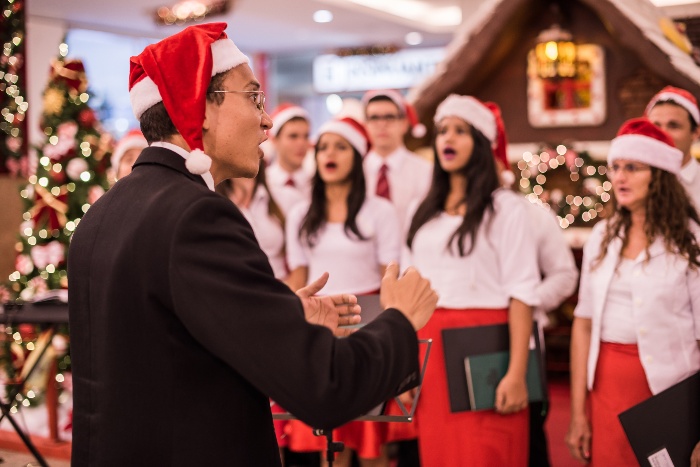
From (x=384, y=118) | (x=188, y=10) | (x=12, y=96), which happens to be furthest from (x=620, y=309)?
(x=188, y=10)

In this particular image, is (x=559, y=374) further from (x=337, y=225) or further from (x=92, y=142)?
(x=92, y=142)

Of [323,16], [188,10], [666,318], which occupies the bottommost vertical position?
[666,318]

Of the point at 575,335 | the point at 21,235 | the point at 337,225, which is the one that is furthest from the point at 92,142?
the point at 575,335

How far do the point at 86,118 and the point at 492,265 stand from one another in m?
3.63

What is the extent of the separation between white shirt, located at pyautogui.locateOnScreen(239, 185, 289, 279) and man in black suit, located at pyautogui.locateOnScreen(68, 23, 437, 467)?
248cm

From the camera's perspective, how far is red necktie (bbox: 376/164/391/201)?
5.06 meters

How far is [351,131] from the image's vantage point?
13.6 feet

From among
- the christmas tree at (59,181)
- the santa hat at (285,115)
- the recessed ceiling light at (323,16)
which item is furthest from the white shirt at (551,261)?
the recessed ceiling light at (323,16)

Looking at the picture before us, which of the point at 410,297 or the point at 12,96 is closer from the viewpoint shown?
the point at 410,297

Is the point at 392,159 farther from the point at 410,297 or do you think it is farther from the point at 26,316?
the point at 410,297

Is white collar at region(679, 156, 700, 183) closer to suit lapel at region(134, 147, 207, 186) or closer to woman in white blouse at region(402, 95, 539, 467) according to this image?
woman in white blouse at region(402, 95, 539, 467)

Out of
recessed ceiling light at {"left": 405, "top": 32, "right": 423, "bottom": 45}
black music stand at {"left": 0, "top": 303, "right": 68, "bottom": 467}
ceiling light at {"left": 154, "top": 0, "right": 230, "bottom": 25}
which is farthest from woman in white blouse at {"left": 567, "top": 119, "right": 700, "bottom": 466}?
recessed ceiling light at {"left": 405, "top": 32, "right": 423, "bottom": 45}

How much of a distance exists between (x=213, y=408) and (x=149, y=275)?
0.81 ft

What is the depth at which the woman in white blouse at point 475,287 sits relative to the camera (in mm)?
2938
